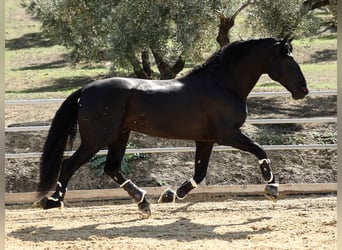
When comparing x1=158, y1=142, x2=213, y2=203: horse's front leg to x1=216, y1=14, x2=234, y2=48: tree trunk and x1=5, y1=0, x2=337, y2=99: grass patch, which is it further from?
x1=5, y1=0, x2=337, y2=99: grass patch

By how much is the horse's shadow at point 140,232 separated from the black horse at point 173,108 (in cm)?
31

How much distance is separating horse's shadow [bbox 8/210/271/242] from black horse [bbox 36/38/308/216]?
0.31 m

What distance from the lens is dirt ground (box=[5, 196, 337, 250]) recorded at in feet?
16.5

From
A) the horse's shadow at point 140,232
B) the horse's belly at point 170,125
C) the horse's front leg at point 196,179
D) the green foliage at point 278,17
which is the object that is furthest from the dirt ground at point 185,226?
the green foliage at point 278,17

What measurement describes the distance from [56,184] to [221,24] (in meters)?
5.58

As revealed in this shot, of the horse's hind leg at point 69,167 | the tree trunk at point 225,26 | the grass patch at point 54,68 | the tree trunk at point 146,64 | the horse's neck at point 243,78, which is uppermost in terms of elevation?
the horse's neck at point 243,78

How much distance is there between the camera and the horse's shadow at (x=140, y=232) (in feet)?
17.6

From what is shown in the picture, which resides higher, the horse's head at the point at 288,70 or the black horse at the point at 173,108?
the horse's head at the point at 288,70

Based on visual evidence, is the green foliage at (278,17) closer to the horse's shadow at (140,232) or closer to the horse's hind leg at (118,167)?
the horse's hind leg at (118,167)

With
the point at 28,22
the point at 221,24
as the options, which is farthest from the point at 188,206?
the point at 28,22

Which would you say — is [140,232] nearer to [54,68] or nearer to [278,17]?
[278,17]

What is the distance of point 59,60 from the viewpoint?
2072 cm

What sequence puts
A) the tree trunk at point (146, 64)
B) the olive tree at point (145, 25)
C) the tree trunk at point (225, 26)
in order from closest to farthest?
the olive tree at point (145, 25) → the tree trunk at point (225, 26) → the tree trunk at point (146, 64)

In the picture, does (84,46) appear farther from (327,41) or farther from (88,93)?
(327,41)
